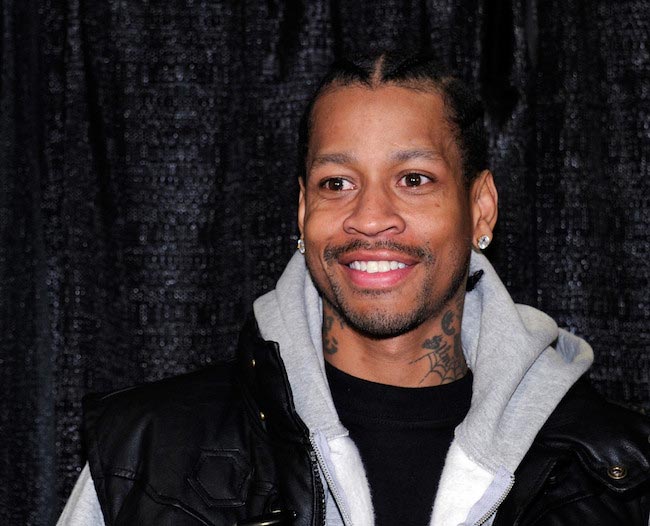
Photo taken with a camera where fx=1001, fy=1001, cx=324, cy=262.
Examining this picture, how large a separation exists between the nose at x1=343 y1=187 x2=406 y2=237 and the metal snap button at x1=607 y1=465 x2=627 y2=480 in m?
0.49

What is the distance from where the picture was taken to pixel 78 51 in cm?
198

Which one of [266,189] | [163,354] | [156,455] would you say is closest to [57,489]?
[163,354]

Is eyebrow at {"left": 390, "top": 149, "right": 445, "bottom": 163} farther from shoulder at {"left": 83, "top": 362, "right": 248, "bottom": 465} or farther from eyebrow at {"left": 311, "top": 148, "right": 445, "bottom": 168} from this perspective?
shoulder at {"left": 83, "top": 362, "right": 248, "bottom": 465}

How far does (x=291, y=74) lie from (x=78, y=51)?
0.42 meters

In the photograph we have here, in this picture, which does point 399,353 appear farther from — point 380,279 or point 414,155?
point 414,155

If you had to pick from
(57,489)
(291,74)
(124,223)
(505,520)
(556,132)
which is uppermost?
(291,74)

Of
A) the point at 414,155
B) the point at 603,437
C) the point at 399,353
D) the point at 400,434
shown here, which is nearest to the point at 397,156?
the point at 414,155

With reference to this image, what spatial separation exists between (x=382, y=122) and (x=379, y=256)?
0.22 metres

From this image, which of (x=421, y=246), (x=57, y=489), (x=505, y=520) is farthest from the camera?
(x=57, y=489)

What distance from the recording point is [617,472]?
1.54 meters

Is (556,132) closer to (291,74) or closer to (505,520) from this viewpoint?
(291,74)

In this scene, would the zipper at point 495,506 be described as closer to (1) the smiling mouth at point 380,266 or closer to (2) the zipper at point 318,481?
(2) the zipper at point 318,481

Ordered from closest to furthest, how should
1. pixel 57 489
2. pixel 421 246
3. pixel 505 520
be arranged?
pixel 505 520 < pixel 421 246 < pixel 57 489

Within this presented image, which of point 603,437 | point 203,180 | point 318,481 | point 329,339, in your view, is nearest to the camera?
point 318,481
